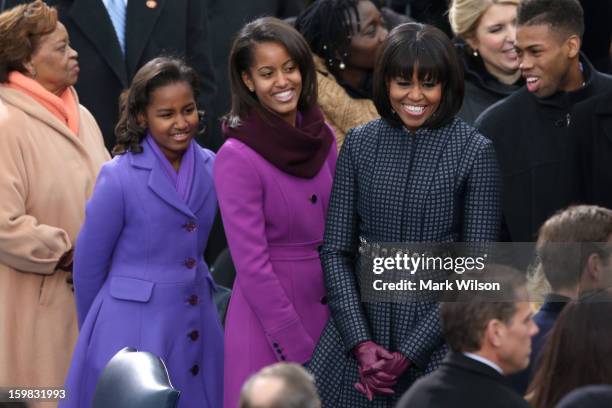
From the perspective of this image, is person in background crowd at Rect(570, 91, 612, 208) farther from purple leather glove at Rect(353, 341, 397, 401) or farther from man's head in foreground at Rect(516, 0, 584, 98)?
purple leather glove at Rect(353, 341, 397, 401)

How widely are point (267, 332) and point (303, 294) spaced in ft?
0.67

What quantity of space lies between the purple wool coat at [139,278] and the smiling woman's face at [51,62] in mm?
626

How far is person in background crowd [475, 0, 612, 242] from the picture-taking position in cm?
595

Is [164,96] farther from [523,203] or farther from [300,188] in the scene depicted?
[523,203]

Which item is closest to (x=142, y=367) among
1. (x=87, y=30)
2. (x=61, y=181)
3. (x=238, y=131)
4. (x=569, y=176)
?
(x=238, y=131)

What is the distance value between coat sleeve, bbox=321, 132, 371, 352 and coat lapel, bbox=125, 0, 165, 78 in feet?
6.29

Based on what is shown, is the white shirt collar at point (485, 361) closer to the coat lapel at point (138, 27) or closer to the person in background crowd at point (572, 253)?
the person in background crowd at point (572, 253)

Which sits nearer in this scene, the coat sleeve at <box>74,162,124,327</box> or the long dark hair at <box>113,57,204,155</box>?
the coat sleeve at <box>74,162,124,327</box>

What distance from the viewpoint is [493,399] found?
4266mm

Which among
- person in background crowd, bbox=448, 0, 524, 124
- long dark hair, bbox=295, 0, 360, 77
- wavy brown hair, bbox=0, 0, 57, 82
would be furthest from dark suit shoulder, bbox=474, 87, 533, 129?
wavy brown hair, bbox=0, 0, 57, 82

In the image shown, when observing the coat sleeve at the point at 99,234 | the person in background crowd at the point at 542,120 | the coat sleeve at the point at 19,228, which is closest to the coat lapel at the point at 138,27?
the coat sleeve at the point at 19,228

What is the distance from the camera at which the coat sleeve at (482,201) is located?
5207 mm

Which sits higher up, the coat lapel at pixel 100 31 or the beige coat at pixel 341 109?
the coat lapel at pixel 100 31

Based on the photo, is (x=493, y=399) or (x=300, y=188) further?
(x=300, y=188)
